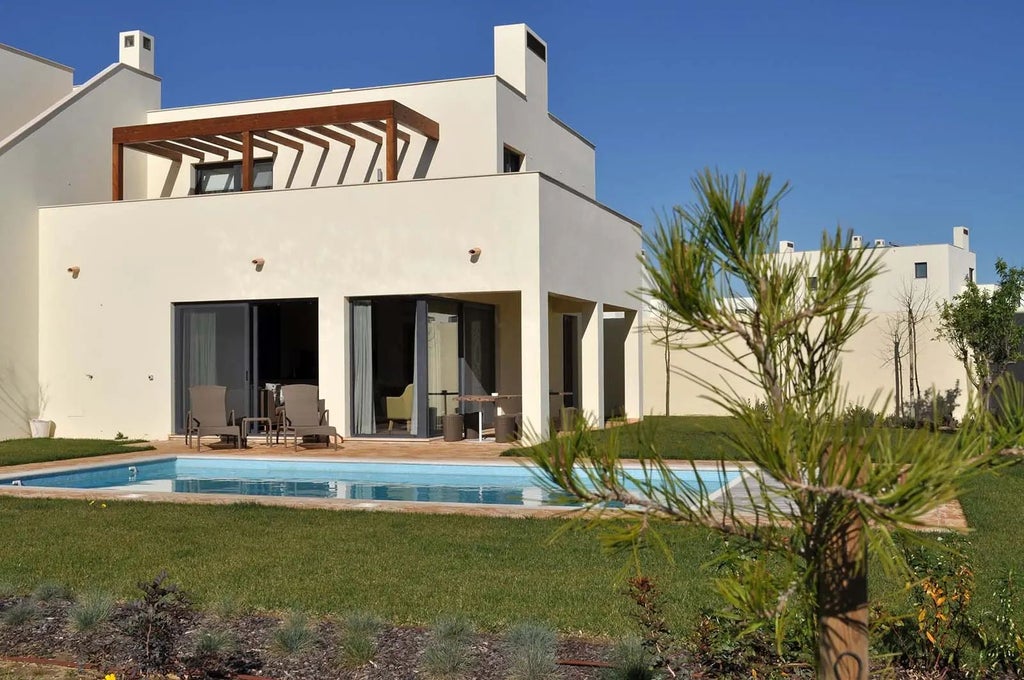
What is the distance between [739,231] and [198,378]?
1611 cm

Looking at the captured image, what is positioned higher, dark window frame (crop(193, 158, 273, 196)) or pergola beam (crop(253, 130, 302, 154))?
pergola beam (crop(253, 130, 302, 154))

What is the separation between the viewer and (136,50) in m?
21.1

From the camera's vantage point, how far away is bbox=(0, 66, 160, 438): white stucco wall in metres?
17.4

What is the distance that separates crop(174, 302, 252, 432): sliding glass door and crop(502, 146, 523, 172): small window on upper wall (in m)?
5.95

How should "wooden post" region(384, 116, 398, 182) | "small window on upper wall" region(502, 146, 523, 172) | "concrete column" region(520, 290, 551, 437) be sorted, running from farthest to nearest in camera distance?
"small window on upper wall" region(502, 146, 523, 172) → "wooden post" region(384, 116, 398, 182) → "concrete column" region(520, 290, 551, 437)

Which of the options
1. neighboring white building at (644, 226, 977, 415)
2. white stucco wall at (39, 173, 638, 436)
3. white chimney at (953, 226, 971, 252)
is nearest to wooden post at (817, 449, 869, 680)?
white stucco wall at (39, 173, 638, 436)

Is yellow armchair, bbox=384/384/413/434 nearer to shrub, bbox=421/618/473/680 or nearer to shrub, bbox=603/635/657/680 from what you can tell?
shrub, bbox=421/618/473/680

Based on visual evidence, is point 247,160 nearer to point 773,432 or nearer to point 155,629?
A: point 155,629

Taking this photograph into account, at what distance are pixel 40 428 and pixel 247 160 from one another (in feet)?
19.1

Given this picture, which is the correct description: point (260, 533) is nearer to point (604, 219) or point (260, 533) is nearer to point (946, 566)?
point (946, 566)

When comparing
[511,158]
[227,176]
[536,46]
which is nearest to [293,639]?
[511,158]

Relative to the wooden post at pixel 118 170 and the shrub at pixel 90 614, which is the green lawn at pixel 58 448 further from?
the shrub at pixel 90 614

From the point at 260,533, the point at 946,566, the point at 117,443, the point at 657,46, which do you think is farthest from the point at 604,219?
the point at 946,566

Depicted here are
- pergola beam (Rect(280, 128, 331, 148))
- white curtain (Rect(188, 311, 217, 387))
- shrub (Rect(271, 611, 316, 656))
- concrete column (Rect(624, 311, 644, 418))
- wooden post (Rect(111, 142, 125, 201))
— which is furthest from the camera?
concrete column (Rect(624, 311, 644, 418))
